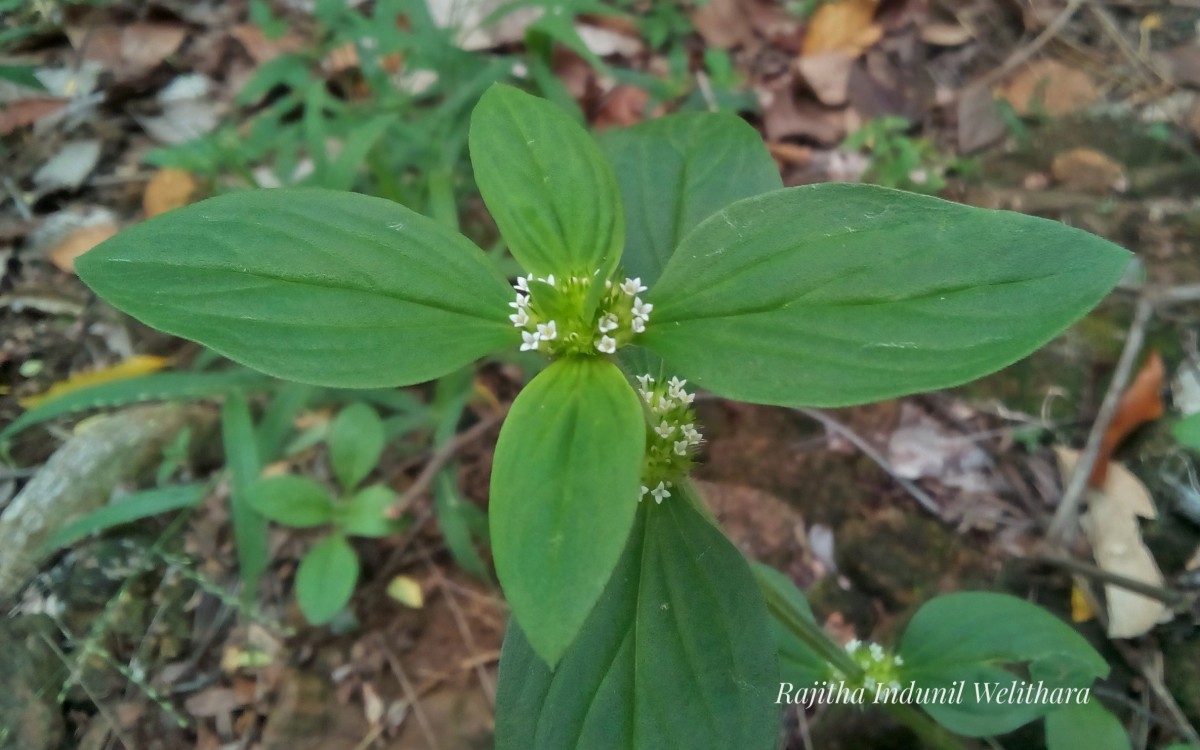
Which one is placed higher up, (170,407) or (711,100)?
(711,100)

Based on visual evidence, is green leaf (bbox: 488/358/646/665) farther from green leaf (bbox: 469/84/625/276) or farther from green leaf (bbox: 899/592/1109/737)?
green leaf (bbox: 899/592/1109/737)

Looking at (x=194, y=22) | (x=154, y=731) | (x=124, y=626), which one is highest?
(x=194, y=22)

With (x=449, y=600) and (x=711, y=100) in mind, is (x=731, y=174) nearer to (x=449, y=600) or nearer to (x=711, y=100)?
(x=449, y=600)

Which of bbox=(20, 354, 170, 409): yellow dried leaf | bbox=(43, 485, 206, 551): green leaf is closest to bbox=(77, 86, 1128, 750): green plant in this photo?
bbox=(43, 485, 206, 551): green leaf

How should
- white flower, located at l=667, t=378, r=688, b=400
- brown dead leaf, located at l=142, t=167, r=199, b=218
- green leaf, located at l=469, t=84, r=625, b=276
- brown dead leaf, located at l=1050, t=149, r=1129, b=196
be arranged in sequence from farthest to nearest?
brown dead leaf, located at l=142, t=167, r=199, b=218 → brown dead leaf, located at l=1050, t=149, r=1129, b=196 → white flower, located at l=667, t=378, r=688, b=400 → green leaf, located at l=469, t=84, r=625, b=276

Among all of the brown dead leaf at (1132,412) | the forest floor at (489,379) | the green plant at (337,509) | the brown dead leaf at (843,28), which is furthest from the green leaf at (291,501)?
the brown dead leaf at (843,28)

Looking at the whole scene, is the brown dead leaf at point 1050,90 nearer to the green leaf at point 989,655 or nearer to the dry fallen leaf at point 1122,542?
the dry fallen leaf at point 1122,542

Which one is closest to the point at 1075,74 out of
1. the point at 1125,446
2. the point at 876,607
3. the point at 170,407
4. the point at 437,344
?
the point at 1125,446

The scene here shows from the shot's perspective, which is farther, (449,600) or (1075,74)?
(1075,74)
